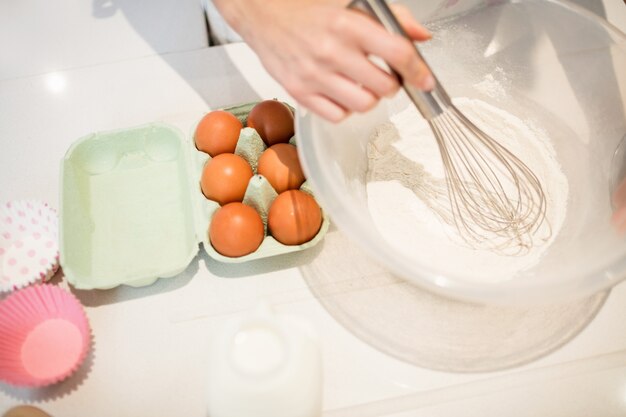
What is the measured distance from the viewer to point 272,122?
30.3 inches

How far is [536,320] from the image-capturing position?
0.72 meters

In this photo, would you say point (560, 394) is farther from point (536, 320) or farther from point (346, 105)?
point (346, 105)

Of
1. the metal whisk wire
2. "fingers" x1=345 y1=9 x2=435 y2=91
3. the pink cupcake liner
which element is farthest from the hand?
the pink cupcake liner

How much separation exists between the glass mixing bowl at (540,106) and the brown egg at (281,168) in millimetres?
68

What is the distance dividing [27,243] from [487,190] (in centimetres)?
75

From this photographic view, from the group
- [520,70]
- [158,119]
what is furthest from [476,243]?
Answer: [158,119]

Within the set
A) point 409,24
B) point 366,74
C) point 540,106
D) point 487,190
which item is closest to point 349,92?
point 366,74

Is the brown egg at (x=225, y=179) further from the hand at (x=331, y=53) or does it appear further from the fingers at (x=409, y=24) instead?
the fingers at (x=409, y=24)

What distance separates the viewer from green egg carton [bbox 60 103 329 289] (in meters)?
0.71

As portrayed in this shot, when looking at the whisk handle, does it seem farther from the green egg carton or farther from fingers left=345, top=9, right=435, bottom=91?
the green egg carton

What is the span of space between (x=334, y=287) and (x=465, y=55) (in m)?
0.48

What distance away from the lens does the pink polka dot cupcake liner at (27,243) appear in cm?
73

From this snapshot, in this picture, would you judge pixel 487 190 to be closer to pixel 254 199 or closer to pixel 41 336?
pixel 254 199

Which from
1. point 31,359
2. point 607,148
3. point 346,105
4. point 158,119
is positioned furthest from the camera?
point 158,119
